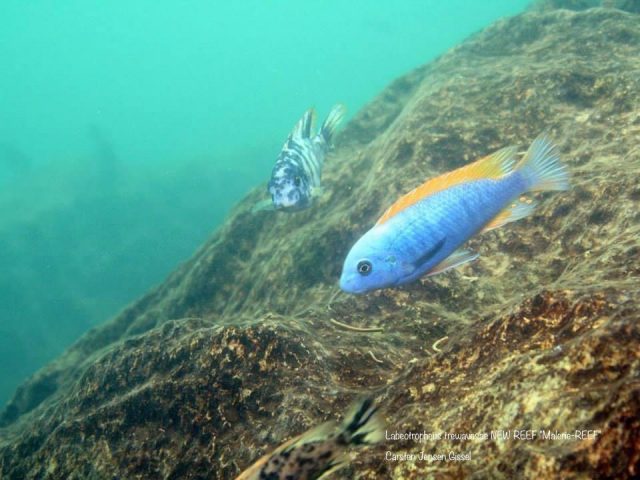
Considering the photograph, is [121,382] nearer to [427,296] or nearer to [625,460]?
[427,296]

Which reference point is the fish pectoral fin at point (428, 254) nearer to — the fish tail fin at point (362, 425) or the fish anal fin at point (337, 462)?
the fish tail fin at point (362, 425)

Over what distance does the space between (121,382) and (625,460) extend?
10.3 feet

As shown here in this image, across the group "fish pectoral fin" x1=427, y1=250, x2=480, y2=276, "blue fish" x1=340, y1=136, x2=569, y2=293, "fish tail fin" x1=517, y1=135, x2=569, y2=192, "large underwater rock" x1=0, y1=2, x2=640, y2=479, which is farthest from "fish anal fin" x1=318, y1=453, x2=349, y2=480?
"fish tail fin" x1=517, y1=135, x2=569, y2=192

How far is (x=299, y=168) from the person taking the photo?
448 centimetres

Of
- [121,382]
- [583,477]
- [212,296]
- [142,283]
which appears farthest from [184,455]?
[142,283]

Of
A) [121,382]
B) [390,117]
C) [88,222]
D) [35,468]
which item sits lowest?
[35,468]

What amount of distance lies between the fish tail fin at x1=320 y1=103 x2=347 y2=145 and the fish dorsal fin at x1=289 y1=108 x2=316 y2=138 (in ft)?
0.86

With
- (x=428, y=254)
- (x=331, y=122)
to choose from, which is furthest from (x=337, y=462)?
(x=331, y=122)

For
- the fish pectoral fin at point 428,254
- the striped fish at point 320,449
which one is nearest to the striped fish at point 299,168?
the fish pectoral fin at point 428,254

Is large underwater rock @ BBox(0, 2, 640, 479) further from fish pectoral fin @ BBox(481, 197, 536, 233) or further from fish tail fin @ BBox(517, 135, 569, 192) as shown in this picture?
fish tail fin @ BBox(517, 135, 569, 192)

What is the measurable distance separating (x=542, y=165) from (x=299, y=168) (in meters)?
2.59

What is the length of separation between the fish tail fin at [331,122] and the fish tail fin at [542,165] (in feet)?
10.3

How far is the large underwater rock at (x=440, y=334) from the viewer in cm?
146

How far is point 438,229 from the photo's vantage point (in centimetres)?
228
